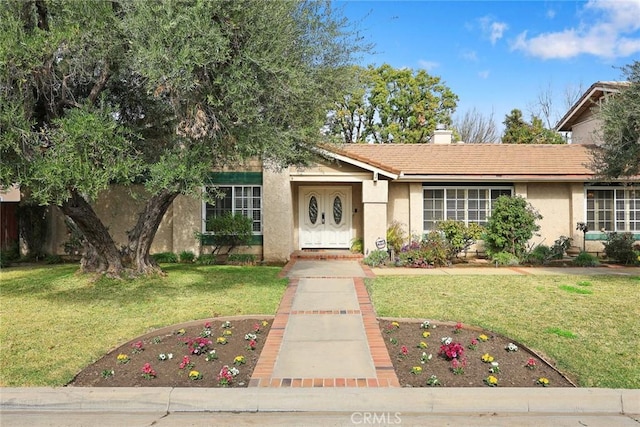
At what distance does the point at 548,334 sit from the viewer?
6.19 metres

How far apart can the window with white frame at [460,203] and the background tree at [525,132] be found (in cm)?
1808

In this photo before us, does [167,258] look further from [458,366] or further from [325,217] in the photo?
[458,366]

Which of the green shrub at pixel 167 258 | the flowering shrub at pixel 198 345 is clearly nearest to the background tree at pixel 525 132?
the green shrub at pixel 167 258

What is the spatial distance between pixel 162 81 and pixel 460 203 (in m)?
11.5

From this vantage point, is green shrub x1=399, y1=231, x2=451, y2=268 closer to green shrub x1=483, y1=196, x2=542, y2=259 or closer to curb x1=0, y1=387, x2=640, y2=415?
green shrub x1=483, y1=196, x2=542, y2=259

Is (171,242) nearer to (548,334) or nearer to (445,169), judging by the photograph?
(445,169)

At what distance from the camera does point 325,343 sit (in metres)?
6.06

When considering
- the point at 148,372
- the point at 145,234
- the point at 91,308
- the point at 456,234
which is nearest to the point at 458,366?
the point at 148,372

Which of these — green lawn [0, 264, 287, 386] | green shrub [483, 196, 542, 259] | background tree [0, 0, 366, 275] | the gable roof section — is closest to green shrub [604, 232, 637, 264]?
green shrub [483, 196, 542, 259]

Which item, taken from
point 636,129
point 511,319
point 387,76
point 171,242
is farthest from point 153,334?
point 387,76

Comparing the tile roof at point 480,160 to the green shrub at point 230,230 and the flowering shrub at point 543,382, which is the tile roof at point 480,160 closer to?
the green shrub at point 230,230

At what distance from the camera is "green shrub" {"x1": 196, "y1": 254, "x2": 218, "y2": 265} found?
44.1ft

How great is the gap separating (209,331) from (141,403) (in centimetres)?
191

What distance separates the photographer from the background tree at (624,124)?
10555 mm
